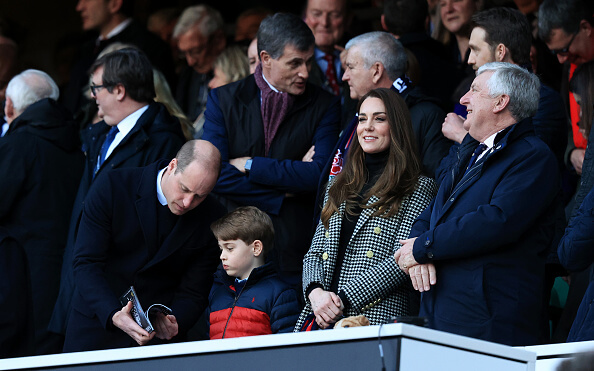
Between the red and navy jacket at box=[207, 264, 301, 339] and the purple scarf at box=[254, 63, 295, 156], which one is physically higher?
the purple scarf at box=[254, 63, 295, 156]

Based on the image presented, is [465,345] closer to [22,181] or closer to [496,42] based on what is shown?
[496,42]

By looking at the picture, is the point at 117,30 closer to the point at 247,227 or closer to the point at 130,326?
the point at 247,227

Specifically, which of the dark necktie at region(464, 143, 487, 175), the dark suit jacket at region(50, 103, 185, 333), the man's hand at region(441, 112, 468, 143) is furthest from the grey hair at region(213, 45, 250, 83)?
the dark necktie at region(464, 143, 487, 175)

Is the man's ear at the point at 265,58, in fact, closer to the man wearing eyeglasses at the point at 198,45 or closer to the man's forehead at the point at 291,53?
the man's forehead at the point at 291,53

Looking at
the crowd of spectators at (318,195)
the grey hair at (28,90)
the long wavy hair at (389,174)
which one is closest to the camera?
the crowd of spectators at (318,195)

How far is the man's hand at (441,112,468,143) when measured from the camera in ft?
18.0

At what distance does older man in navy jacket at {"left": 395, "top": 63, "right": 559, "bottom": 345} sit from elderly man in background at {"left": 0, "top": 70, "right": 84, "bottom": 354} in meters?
2.75

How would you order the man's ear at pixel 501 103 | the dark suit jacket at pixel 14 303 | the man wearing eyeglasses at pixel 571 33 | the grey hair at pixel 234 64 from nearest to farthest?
1. the man's ear at pixel 501 103
2. the dark suit jacket at pixel 14 303
3. the man wearing eyeglasses at pixel 571 33
4. the grey hair at pixel 234 64

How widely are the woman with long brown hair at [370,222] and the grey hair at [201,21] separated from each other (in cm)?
357

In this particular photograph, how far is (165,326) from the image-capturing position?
5164 millimetres

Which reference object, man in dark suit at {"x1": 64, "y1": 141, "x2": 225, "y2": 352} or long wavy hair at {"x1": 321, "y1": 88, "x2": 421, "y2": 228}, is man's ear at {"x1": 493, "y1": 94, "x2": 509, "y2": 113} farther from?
man in dark suit at {"x1": 64, "y1": 141, "x2": 225, "y2": 352}

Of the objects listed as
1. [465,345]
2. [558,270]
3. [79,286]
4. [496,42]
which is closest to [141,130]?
[79,286]

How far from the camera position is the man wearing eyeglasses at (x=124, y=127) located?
6.23 meters

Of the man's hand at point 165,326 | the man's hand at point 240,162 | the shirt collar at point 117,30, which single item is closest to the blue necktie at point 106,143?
the man's hand at point 240,162
